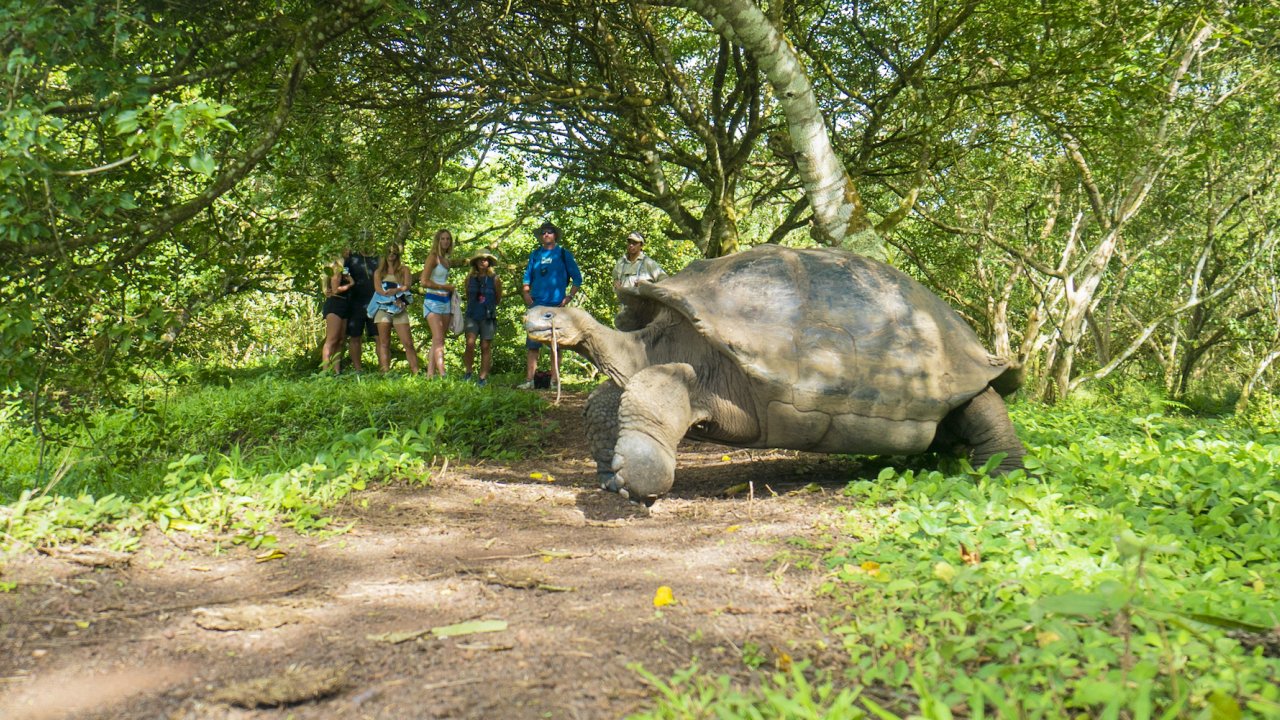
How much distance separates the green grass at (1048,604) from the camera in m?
1.97

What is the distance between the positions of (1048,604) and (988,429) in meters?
3.48

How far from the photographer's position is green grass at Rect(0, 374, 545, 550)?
3629mm

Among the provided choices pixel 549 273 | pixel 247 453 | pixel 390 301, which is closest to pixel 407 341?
pixel 390 301

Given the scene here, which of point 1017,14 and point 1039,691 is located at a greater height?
point 1017,14


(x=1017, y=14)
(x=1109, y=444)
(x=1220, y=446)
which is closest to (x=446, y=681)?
(x=1109, y=444)

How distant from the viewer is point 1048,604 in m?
2.06

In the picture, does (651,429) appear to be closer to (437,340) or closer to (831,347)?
(831,347)

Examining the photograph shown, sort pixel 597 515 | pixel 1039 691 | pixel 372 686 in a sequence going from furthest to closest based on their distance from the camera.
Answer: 1. pixel 597 515
2. pixel 372 686
3. pixel 1039 691

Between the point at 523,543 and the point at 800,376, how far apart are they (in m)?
1.88

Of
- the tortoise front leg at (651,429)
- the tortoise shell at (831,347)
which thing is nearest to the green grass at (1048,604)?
the tortoise shell at (831,347)

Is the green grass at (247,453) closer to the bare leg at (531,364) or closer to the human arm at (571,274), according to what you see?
the bare leg at (531,364)

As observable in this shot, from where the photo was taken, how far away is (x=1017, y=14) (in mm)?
8383

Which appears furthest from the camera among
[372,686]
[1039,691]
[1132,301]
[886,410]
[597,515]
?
[1132,301]

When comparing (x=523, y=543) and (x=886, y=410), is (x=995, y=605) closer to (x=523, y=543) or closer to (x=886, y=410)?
(x=523, y=543)
